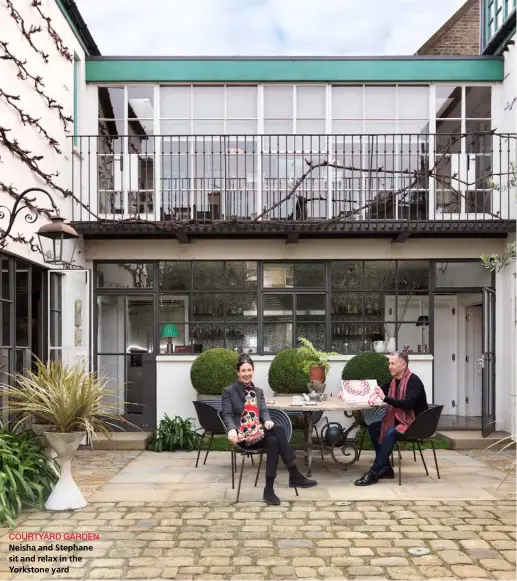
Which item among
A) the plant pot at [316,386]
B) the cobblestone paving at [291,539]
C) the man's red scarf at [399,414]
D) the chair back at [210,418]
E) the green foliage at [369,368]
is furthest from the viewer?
the green foliage at [369,368]

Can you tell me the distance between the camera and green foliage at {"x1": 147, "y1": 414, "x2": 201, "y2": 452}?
976 cm

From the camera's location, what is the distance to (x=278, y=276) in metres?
11.1

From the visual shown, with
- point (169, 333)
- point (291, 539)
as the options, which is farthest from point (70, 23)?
point (291, 539)

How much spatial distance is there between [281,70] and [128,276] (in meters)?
3.68

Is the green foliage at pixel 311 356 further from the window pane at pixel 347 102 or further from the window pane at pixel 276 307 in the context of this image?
the window pane at pixel 347 102

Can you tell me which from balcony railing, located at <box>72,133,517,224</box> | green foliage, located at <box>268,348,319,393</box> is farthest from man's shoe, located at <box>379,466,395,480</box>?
balcony railing, located at <box>72,133,517,224</box>

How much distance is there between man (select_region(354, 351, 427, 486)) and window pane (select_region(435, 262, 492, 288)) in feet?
11.8

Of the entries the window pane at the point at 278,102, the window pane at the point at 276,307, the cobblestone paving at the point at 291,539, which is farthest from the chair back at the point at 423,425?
the window pane at the point at 278,102

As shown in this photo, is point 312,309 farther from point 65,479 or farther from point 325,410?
point 65,479

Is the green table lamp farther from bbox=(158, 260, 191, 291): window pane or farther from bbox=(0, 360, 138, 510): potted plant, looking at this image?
bbox=(0, 360, 138, 510): potted plant

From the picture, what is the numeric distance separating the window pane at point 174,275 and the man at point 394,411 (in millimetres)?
4045

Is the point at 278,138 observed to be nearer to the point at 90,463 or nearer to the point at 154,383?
the point at 154,383

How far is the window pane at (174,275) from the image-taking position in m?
11.1

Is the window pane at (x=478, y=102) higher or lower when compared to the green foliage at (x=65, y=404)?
higher
